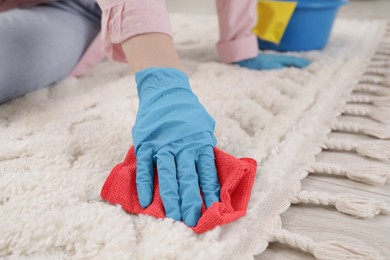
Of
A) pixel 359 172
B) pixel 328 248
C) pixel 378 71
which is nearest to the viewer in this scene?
pixel 328 248

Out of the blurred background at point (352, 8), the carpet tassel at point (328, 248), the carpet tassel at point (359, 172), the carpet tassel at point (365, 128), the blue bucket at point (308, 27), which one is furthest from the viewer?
the blurred background at point (352, 8)

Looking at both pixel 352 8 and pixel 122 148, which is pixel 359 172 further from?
pixel 352 8

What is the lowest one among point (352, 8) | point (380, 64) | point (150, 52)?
point (352, 8)

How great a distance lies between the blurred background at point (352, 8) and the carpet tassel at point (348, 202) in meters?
1.57

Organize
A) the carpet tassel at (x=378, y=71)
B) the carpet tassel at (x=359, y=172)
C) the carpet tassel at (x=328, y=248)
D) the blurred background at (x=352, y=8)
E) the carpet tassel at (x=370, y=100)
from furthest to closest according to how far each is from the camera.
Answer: the blurred background at (x=352, y=8) → the carpet tassel at (x=378, y=71) → the carpet tassel at (x=370, y=100) → the carpet tassel at (x=359, y=172) → the carpet tassel at (x=328, y=248)

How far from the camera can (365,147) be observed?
533 mm

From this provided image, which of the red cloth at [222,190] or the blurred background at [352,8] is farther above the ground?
the red cloth at [222,190]

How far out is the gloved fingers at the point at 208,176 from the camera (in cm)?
40

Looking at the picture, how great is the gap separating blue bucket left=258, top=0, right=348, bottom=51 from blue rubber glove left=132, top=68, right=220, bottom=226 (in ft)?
2.04

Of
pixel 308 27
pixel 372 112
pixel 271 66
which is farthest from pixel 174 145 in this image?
pixel 308 27

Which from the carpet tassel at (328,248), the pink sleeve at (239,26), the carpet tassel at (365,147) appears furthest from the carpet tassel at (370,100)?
the carpet tassel at (328,248)

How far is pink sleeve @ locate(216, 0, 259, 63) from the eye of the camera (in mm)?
907

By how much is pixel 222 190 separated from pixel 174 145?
0.09m

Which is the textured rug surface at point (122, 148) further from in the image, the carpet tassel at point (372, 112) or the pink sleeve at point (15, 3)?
the pink sleeve at point (15, 3)
